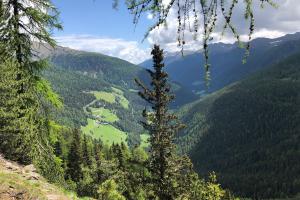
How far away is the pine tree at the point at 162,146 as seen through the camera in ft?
115

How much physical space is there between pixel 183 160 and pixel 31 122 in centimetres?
1687

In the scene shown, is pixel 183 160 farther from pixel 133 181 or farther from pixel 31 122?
pixel 31 122

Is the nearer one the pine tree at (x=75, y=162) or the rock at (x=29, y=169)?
the rock at (x=29, y=169)

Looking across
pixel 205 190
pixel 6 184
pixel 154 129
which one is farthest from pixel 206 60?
pixel 205 190

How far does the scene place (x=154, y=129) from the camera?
36000mm

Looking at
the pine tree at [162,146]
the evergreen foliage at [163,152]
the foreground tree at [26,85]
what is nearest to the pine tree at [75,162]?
the evergreen foliage at [163,152]

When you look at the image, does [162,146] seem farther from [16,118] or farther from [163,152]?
[16,118]

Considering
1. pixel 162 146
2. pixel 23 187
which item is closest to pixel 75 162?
pixel 162 146

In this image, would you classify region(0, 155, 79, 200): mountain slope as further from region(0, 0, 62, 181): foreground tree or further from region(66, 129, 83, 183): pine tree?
region(66, 129, 83, 183): pine tree

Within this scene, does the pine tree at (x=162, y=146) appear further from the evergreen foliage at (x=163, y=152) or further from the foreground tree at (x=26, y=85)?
the foreground tree at (x=26, y=85)

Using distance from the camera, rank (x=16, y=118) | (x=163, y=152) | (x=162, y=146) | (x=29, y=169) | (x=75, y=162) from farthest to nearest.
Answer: (x=75, y=162) < (x=163, y=152) < (x=162, y=146) < (x=16, y=118) < (x=29, y=169)

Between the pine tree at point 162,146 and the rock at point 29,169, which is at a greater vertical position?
the rock at point 29,169

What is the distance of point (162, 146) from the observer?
35094 mm

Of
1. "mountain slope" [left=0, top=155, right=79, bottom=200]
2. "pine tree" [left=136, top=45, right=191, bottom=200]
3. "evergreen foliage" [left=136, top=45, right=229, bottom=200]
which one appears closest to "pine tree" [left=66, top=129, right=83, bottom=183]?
"evergreen foliage" [left=136, top=45, right=229, bottom=200]
